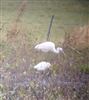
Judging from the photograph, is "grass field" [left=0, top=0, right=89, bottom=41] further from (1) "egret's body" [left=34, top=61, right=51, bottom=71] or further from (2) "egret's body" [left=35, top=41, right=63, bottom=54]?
(1) "egret's body" [left=34, top=61, right=51, bottom=71]

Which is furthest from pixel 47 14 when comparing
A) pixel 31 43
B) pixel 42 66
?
pixel 42 66

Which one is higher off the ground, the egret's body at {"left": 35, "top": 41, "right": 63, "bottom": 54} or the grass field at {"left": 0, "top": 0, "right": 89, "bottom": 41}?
the grass field at {"left": 0, "top": 0, "right": 89, "bottom": 41}

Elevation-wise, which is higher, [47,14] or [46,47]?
[47,14]

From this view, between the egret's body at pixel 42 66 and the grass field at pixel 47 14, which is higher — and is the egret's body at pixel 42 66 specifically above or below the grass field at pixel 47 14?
below

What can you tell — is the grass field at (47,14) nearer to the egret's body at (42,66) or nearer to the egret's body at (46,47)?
the egret's body at (46,47)

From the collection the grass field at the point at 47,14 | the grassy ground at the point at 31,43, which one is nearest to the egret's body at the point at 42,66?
the grassy ground at the point at 31,43

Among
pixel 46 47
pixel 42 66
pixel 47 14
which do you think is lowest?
pixel 42 66

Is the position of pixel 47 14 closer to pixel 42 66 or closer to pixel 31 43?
pixel 31 43

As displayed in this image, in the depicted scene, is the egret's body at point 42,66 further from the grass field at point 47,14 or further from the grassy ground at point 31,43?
the grass field at point 47,14

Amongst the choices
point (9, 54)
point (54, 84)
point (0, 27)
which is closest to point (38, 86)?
point (54, 84)

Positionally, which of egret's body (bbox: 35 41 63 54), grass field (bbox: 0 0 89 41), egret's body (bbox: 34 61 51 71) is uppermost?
grass field (bbox: 0 0 89 41)

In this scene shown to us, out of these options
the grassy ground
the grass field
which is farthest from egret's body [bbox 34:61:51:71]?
the grass field

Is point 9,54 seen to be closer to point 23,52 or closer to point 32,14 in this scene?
point 23,52

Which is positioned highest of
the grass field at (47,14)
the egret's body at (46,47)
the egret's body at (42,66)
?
the grass field at (47,14)
